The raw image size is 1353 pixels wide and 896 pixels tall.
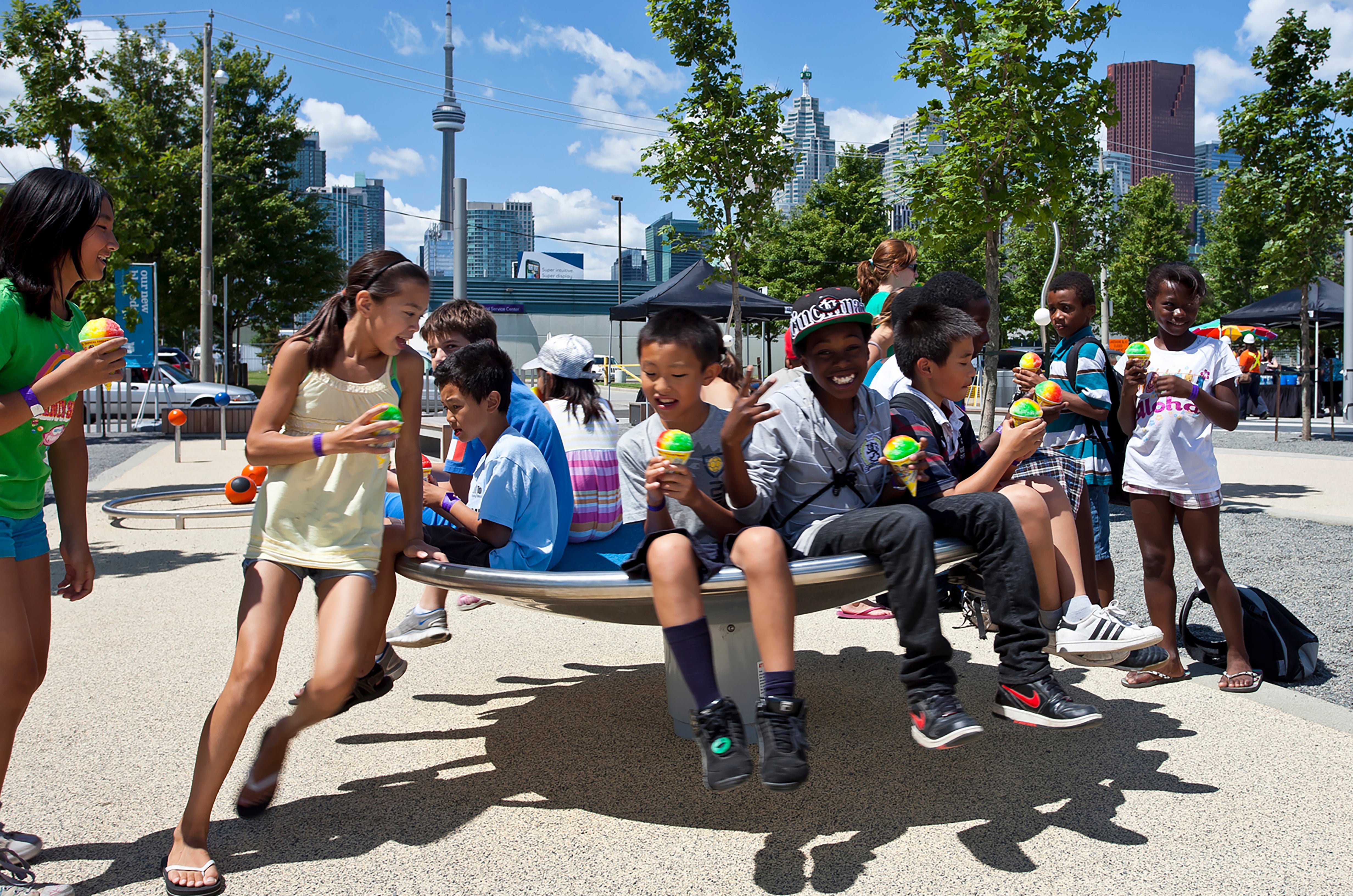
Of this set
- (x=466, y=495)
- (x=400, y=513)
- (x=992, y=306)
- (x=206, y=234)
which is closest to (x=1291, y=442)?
(x=992, y=306)

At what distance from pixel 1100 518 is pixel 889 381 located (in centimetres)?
133

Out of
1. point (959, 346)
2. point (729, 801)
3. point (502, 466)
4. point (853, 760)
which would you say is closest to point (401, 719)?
point (502, 466)

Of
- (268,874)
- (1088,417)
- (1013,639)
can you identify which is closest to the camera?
(268,874)

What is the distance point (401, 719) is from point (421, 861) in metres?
1.29

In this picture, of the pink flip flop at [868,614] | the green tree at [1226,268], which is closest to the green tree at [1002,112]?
the pink flip flop at [868,614]

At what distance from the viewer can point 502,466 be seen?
3.41 m

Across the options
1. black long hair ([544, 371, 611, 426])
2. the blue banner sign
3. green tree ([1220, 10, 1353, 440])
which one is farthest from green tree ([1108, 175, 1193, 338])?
black long hair ([544, 371, 611, 426])

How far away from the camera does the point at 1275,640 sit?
420 centimetres

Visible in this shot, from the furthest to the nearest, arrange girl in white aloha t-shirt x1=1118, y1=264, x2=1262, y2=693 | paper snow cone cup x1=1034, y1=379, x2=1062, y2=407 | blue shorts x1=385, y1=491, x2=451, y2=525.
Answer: girl in white aloha t-shirt x1=1118, y1=264, x2=1262, y2=693 → blue shorts x1=385, y1=491, x2=451, y2=525 → paper snow cone cup x1=1034, y1=379, x2=1062, y2=407

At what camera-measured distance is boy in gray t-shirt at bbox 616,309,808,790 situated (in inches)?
101

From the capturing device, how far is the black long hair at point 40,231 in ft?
8.59

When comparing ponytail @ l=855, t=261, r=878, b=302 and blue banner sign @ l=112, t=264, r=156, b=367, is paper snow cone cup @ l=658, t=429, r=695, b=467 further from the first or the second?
blue banner sign @ l=112, t=264, r=156, b=367

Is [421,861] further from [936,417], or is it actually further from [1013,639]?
[936,417]

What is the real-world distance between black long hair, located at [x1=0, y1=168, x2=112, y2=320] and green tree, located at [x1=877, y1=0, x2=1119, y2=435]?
741 cm
